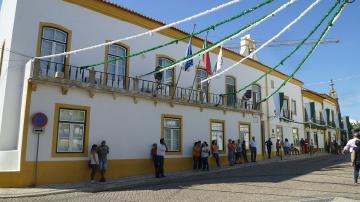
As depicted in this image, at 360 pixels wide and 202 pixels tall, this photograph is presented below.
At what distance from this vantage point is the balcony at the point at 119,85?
12.4 m

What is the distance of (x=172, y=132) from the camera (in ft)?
55.0

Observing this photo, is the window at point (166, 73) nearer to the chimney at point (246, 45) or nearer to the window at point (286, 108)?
the chimney at point (246, 45)

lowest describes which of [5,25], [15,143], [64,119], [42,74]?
[15,143]

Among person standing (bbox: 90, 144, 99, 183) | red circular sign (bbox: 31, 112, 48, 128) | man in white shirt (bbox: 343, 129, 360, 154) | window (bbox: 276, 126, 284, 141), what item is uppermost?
window (bbox: 276, 126, 284, 141)

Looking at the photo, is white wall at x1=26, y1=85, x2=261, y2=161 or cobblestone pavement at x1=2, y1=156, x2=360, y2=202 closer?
cobblestone pavement at x1=2, y1=156, x2=360, y2=202

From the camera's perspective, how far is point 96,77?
14.3 m

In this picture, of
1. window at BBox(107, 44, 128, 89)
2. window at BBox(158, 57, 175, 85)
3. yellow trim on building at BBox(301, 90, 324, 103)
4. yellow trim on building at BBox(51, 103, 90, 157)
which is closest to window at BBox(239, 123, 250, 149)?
window at BBox(158, 57, 175, 85)

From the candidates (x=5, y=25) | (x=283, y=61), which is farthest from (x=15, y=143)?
(x=283, y=61)

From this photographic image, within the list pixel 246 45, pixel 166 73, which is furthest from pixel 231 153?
pixel 246 45

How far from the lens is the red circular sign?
11.4 m

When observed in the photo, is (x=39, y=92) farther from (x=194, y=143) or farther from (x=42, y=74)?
(x=194, y=143)

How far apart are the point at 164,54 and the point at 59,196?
988cm

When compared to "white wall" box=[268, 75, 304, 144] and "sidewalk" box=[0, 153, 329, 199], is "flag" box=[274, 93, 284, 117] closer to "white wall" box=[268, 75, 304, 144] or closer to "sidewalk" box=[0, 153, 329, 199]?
"white wall" box=[268, 75, 304, 144]

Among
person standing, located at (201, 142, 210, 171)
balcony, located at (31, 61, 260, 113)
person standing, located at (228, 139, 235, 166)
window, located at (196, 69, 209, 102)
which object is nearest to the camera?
balcony, located at (31, 61, 260, 113)
